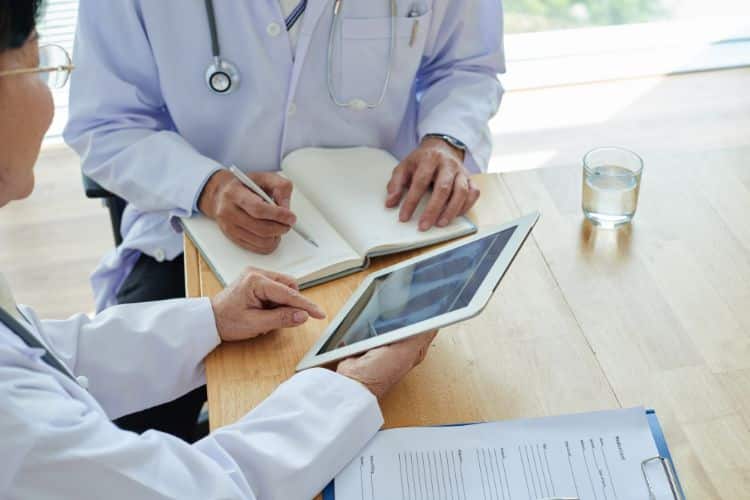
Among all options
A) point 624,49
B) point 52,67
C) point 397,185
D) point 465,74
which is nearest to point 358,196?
point 397,185

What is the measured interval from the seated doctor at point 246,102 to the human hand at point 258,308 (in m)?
0.21

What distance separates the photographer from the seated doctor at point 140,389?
950 millimetres

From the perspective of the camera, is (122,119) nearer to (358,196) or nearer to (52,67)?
(358,196)

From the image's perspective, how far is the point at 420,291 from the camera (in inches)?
49.7

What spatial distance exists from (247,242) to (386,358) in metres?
0.36

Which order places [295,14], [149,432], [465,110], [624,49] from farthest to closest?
[624,49], [465,110], [295,14], [149,432]

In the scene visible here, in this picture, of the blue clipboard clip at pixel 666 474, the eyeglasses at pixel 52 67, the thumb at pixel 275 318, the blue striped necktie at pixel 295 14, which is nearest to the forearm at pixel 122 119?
the blue striped necktie at pixel 295 14

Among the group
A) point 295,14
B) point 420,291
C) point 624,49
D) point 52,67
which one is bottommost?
point 624,49

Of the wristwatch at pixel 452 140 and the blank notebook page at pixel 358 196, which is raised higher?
the blank notebook page at pixel 358 196

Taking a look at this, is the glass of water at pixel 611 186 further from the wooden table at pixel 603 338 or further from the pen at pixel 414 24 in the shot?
the pen at pixel 414 24

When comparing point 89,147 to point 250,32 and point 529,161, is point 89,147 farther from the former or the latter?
point 529,161

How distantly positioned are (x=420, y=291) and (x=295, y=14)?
63 centimetres

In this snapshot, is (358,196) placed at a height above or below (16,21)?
below

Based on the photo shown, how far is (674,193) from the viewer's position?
5.13 ft
